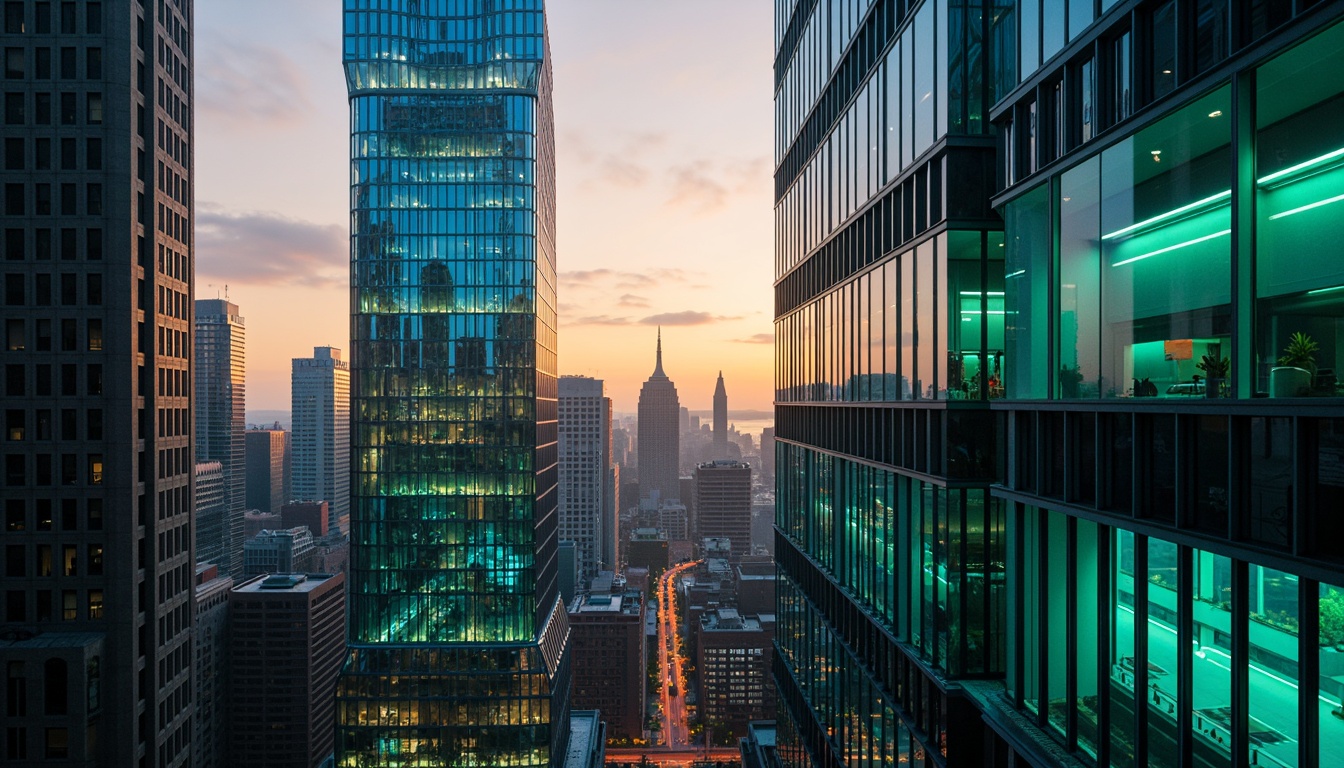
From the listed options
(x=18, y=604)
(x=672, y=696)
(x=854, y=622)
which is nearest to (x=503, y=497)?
(x=18, y=604)

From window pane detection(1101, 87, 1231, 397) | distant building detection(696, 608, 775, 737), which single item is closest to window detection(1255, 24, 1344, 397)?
window pane detection(1101, 87, 1231, 397)

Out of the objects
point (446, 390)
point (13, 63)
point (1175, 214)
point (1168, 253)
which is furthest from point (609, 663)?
point (1175, 214)

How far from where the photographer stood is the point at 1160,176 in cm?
1438

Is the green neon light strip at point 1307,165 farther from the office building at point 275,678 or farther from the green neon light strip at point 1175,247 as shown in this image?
the office building at point 275,678

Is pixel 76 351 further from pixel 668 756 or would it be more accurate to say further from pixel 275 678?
pixel 668 756

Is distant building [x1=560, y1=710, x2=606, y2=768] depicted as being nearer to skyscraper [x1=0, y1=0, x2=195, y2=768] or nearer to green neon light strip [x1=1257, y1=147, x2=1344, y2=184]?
skyscraper [x1=0, y1=0, x2=195, y2=768]

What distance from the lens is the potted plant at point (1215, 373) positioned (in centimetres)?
1248

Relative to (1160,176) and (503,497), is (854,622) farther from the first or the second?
(503,497)

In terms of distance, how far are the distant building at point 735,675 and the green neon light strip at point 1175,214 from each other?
15073 cm

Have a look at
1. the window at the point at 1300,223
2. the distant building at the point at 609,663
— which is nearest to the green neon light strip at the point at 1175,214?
the window at the point at 1300,223

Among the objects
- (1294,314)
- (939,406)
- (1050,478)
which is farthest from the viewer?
(939,406)

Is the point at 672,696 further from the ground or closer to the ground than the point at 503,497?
closer to the ground

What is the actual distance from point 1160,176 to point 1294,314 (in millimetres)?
4324

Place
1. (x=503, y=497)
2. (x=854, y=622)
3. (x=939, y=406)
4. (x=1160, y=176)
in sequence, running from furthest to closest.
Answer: (x=503, y=497), (x=854, y=622), (x=939, y=406), (x=1160, y=176)
